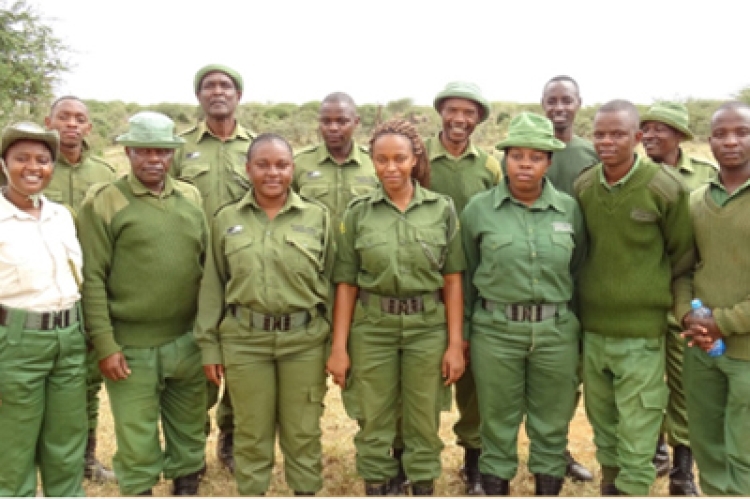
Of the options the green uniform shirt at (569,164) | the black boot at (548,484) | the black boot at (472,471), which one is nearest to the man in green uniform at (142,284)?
the black boot at (472,471)

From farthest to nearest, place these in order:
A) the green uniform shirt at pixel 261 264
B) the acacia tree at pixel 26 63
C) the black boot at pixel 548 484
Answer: the acacia tree at pixel 26 63
the black boot at pixel 548 484
the green uniform shirt at pixel 261 264

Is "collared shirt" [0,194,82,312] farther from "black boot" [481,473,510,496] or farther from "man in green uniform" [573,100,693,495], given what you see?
"man in green uniform" [573,100,693,495]

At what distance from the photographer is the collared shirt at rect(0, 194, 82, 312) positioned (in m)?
3.37

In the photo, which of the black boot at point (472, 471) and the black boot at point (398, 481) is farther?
the black boot at point (472, 471)

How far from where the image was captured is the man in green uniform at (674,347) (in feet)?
14.9

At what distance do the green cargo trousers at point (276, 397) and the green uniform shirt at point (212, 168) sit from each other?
4.28 ft

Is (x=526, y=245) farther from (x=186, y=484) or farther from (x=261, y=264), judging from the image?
(x=186, y=484)

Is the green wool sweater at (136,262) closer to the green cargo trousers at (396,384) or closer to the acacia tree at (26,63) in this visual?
the green cargo trousers at (396,384)

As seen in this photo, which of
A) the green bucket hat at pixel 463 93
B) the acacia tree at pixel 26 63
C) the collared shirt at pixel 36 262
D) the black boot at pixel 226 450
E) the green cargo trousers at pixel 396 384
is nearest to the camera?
the collared shirt at pixel 36 262

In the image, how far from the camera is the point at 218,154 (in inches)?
192

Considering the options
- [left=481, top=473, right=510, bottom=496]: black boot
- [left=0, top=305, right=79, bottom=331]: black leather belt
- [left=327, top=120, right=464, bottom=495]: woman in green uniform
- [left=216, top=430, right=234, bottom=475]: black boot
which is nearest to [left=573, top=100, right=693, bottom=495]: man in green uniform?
[left=481, top=473, right=510, bottom=496]: black boot

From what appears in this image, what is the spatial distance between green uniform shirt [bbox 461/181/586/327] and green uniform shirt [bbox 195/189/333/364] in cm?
82

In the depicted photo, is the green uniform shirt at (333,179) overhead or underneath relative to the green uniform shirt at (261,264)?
overhead

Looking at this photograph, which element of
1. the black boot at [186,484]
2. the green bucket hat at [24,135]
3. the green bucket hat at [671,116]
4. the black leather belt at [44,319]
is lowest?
the black boot at [186,484]
